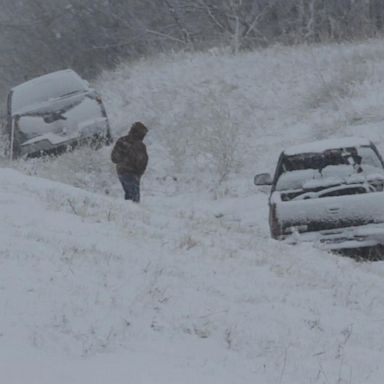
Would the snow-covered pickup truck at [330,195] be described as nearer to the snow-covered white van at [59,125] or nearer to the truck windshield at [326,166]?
the truck windshield at [326,166]

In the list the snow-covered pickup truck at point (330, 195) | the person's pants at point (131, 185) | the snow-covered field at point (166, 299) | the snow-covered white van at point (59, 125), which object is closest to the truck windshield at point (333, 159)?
the snow-covered pickup truck at point (330, 195)

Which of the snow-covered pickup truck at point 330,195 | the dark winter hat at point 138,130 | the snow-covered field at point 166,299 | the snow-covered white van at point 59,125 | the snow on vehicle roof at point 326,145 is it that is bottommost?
the snow-covered white van at point 59,125

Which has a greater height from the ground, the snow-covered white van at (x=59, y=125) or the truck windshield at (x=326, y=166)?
the truck windshield at (x=326, y=166)

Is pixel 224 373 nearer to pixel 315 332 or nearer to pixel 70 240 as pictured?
pixel 315 332

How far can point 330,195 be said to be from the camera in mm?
10812

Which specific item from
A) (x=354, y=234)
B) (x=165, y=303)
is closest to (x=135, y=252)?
(x=165, y=303)

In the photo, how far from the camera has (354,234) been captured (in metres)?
10.4

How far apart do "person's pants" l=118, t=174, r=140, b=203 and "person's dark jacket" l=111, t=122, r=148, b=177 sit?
6 centimetres

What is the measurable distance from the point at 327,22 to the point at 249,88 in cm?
1092

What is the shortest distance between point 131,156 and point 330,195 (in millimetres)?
3355

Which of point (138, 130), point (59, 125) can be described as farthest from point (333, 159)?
point (59, 125)

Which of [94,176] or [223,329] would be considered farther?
[94,176]

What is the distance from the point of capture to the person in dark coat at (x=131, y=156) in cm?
1302

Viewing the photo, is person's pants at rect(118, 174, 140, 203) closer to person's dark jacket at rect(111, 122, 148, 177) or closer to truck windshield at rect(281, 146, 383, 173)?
person's dark jacket at rect(111, 122, 148, 177)
